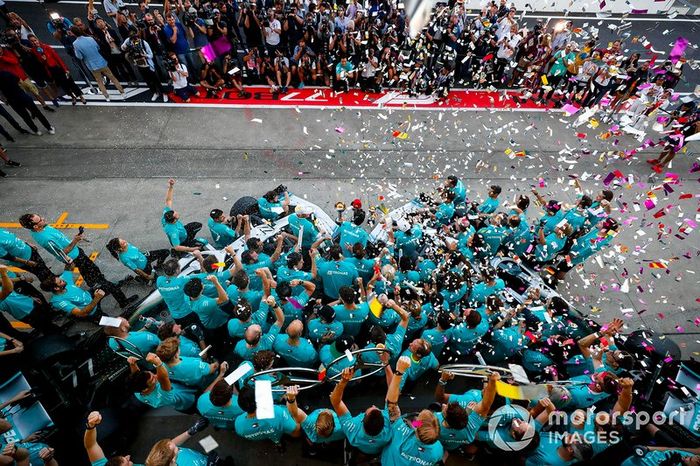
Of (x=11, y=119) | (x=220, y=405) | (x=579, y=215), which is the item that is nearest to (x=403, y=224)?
(x=579, y=215)

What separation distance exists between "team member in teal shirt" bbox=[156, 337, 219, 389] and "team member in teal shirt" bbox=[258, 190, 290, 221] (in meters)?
3.09

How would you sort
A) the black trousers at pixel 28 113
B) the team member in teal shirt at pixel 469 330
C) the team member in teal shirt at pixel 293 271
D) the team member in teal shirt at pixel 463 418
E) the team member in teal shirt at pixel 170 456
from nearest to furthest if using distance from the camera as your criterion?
the team member in teal shirt at pixel 170 456 < the team member in teal shirt at pixel 463 418 < the team member in teal shirt at pixel 469 330 < the team member in teal shirt at pixel 293 271 < the black trousers at pixel 28 113

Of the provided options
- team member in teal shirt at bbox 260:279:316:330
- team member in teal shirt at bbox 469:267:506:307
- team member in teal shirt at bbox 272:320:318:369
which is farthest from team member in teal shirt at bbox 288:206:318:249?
team member in teal shirt at bbox 469:267:506:307

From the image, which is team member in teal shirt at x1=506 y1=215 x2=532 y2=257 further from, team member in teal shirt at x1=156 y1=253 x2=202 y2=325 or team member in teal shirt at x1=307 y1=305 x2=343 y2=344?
team member in teal shirt at x1=156 y1=253 x2=202 y2=325

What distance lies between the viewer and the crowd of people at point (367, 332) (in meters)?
3.83

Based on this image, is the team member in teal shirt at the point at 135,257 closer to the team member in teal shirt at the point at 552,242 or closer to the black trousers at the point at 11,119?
the black trousers at the point at 11,119

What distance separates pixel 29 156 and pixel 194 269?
22.6ft

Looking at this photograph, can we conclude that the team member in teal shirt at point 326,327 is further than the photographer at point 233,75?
No

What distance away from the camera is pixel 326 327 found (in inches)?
189

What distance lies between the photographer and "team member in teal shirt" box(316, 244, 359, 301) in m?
5.48

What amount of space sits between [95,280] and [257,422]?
4.62 m

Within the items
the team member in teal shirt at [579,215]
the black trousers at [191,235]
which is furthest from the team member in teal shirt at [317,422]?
the team member in teal shirt at [579,215]

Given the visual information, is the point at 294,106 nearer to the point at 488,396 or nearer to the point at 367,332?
the point at 367,332

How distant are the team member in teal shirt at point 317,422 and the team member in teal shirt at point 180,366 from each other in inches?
Answer: 50.8
